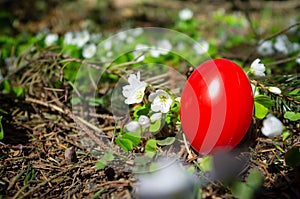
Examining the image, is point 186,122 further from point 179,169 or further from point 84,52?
point 84,52

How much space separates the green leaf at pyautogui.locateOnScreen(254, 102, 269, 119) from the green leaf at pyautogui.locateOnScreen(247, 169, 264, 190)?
0.88ft

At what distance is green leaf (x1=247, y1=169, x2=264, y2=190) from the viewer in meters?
1.23

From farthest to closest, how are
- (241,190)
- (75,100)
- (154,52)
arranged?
(154,52) → (75,100) → (241,190)

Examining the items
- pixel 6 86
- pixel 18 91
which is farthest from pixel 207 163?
pixel 6 86

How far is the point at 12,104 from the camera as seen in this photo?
6.50ft

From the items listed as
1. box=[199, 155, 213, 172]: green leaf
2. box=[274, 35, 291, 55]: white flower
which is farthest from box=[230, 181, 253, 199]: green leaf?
box=[274, 35, 291, 55]: white flower

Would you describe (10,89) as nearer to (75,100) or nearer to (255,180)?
(75,100)

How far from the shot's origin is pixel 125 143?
1408 mm

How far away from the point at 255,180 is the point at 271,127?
0.34 m

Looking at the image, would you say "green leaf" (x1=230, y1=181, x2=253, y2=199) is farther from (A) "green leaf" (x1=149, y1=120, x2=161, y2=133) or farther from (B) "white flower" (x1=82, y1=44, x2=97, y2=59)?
(B) "white flower" (x1=82, y1=44, x2=97, y2=59)

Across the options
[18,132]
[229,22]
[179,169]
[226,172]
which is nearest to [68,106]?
[18,132]

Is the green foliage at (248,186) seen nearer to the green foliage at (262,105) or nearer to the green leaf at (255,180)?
the green leaf at (255,180)

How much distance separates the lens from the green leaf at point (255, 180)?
123 centimetres

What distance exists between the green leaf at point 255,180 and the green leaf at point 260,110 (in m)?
0.27
